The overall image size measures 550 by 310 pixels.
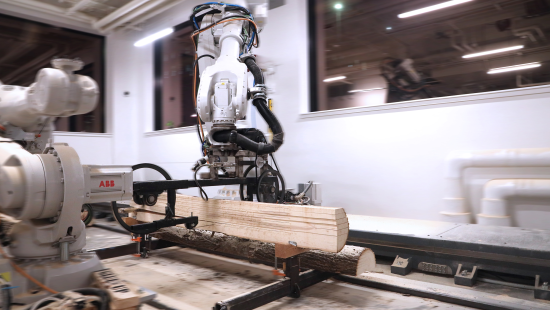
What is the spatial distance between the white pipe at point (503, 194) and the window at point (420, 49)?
35.3 inches

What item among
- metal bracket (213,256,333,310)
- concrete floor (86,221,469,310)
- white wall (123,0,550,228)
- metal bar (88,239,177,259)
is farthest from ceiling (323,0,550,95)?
metal bar (88,239,177,259)

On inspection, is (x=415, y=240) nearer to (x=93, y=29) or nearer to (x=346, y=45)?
(x=346, y=45)

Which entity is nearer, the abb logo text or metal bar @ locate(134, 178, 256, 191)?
the abb logo text

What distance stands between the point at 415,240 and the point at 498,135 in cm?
120

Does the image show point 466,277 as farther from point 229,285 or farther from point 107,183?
point 107,183

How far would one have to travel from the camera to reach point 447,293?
196 cm

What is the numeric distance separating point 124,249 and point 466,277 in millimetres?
2517

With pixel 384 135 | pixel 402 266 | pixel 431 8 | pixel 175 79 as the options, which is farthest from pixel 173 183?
pixel 175 79

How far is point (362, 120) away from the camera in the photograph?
3523 millimetres

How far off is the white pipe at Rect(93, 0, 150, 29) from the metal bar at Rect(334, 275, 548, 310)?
5558 mm

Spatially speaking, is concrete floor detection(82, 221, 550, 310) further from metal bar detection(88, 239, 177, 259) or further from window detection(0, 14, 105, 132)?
window detection(0, 14, 105, 132)

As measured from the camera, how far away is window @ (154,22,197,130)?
6230mm

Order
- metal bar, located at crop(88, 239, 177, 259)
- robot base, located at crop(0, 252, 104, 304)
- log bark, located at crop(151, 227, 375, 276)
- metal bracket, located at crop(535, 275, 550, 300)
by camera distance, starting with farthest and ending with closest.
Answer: metal bar, located at crop(88, 239, 177, 259) → log bark, located at crop(151, 227, 375, 276) → metal bracket, located at crop(535, 275, 550, 300) → robot base, located at crop(0, 252, 104, 304)

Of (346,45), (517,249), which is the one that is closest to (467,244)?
(517,249)
